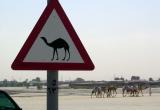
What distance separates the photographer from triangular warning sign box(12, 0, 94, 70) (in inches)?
235

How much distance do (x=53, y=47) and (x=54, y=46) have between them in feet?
0.06

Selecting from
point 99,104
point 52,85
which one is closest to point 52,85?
point 52,85

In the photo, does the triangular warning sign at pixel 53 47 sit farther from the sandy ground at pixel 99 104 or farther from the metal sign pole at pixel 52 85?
the sandy ground at pixel 99 104

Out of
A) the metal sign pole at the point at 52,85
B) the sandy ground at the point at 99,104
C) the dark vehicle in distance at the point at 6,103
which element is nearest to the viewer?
the metal sign pole at the point at 52,85

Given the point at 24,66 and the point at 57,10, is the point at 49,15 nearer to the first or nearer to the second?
the point at 57,10

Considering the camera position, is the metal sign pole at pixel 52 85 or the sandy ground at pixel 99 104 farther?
the sandy ground at pixel 99 104

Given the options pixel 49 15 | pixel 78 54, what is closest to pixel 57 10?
pixel 49 15

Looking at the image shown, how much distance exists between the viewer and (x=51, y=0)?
20.3ft

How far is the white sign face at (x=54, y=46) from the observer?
600cm

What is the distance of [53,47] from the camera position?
602cm

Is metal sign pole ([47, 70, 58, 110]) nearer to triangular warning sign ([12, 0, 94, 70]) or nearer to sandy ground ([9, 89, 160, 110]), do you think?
triangular warning sign ([12, 0, 94, 70])

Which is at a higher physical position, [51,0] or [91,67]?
[51,0]

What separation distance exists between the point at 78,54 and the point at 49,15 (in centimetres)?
54

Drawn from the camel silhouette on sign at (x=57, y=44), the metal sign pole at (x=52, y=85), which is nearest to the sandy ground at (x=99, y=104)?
the camel silhouette on sign at (x=57, y=44)
